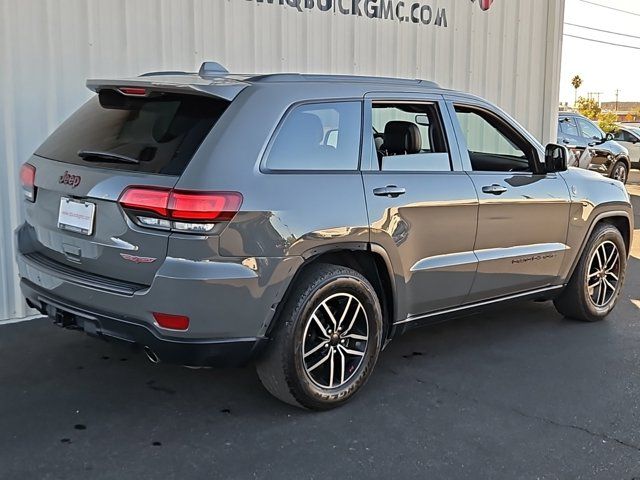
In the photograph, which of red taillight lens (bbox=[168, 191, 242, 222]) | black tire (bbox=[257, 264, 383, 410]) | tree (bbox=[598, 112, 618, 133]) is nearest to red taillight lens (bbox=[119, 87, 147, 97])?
red taillight lens (bbox=[168, 191, 242, 222])

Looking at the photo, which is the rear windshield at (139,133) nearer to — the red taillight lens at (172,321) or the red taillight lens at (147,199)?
the red taillight lens at (147,199)

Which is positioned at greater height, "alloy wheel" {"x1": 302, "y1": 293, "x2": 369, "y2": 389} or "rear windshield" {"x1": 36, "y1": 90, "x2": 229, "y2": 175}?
"rear windshield" {"x1": 36, "y1": 90, "x2": 229, "y2": 175}

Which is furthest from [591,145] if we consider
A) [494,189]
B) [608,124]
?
[608,124]

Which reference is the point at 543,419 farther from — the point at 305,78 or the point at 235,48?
the point at 235,48

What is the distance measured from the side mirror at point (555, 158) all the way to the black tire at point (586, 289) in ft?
2.59

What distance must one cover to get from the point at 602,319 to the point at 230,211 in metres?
3.93

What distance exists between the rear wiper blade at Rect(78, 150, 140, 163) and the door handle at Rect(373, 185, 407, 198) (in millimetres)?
1346

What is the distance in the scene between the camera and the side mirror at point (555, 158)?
5398mm

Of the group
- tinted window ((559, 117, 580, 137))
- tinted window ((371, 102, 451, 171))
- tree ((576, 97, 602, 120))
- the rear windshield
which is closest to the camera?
the rear windshield

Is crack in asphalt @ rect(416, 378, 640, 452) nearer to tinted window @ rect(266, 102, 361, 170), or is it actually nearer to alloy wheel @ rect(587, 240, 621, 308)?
tinted window @ rect(266, 102, 361, 170)

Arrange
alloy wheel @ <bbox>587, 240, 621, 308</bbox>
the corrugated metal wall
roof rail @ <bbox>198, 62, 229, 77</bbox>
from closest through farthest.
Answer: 1. roof rail @ <bbox>198, 62, 229, 77</bbox>
2. the corrugated metal wall
3. alloy wheel @ <bbox>587, 240, 621, 308</bbox>

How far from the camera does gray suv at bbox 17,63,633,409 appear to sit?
353cm

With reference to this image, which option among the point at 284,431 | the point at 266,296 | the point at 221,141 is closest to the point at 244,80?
the point at 221,141

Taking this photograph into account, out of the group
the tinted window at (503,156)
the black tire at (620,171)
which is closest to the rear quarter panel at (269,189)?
the tinted window at (503,156)
